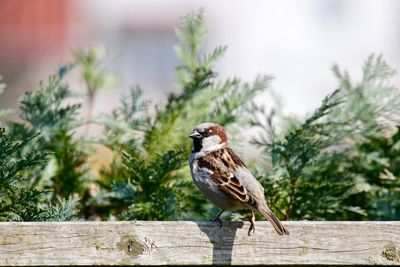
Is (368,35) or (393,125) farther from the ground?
(393,125)

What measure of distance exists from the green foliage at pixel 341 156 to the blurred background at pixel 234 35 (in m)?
7.20

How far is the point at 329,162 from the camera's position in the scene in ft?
13.3

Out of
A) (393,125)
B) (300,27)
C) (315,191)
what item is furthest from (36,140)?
(300,27)

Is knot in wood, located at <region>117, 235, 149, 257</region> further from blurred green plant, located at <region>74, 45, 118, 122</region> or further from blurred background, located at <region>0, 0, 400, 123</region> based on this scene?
blurred background, located at <region>0, 0, 400, 123</region>

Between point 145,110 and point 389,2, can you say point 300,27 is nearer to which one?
point 389,2

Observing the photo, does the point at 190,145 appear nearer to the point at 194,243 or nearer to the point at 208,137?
the point at 208,137

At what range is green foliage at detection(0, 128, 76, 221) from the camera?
10.4 feet

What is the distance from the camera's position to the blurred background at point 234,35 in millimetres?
11664

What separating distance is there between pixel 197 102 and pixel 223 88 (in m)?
0.16

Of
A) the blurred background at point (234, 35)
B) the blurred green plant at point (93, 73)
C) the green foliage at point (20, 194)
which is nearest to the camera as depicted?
the green foliage at point (20, 194)

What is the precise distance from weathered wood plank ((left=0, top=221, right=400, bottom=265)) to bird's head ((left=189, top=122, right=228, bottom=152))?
694mm

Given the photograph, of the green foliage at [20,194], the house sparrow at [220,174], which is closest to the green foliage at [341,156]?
the house sparrow at [220,174]

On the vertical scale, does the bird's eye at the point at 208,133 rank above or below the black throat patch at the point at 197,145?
above

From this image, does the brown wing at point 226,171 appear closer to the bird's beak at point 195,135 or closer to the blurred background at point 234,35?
the bird's beak at point 195,135
